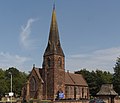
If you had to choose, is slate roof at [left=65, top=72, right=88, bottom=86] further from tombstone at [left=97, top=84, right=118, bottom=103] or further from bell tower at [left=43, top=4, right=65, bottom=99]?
tombstone at [left=97, top=84, right=118, bottom=103]

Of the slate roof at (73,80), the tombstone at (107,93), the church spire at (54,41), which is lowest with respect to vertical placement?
the tombstone at (107,93)

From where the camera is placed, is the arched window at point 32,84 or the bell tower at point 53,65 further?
Answer: the arched window at point 32,84

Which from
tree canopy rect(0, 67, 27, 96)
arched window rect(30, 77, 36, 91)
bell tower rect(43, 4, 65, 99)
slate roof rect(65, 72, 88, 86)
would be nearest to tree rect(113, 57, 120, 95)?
slate roof rect(65, 72, 88, 86)

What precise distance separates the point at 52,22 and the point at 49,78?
17.4 m

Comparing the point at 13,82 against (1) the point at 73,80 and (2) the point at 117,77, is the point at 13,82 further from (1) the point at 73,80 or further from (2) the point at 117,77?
(2) the point at 117,77

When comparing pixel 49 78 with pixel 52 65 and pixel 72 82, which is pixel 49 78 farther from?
pixel 72 82

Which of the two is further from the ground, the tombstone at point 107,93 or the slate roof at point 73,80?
the slate roof at point 73,80

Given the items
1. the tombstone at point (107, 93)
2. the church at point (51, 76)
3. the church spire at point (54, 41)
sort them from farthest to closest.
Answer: the church spire at point (54, 41), the church at point (51, 76), the tombstone at point (107, 93)

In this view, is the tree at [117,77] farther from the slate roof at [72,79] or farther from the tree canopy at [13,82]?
the tree canopy at [13,82]

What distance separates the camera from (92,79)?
121250mm

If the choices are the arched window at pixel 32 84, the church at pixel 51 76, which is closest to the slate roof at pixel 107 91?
the church at pixel 51 76

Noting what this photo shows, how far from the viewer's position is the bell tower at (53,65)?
271ft

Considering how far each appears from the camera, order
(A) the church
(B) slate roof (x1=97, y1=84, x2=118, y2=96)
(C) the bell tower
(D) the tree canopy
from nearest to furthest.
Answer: (B) slate roof (x1=97, y1=84, x2=118, y2=96), (C) the bell tower, (A) the church, (D) the tree canopy

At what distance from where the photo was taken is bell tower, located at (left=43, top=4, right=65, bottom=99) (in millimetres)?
82688
